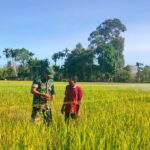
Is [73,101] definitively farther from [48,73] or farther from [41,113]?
[48,73]

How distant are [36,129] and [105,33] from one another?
6337 cm

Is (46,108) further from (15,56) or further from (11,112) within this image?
(15,56)

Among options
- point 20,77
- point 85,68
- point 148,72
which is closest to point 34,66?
point 20,77

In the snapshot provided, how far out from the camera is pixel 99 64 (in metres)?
59.1

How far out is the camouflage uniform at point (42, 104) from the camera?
7539 mm

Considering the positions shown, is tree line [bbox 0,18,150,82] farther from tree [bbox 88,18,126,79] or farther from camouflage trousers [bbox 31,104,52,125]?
camouflage trousers [bbox 31,104,52,125]

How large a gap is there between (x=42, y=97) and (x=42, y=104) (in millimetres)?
132

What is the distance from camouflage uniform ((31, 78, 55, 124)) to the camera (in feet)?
24.7

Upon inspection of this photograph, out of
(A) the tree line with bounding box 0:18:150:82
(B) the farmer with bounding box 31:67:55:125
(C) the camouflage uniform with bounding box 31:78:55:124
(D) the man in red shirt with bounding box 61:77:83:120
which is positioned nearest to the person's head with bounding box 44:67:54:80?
(B) the farmer with bounding box 31:67:55:125

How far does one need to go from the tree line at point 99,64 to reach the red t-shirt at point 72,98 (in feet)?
143

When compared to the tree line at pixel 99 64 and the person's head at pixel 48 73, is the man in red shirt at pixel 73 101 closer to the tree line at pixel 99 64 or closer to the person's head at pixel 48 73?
the person's head at pixel 48 73

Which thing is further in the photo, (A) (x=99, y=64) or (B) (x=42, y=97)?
(A) (x=99, y=64)

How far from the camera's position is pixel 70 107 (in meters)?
7.93

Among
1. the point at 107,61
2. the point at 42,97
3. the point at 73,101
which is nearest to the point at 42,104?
the point at 42,97
